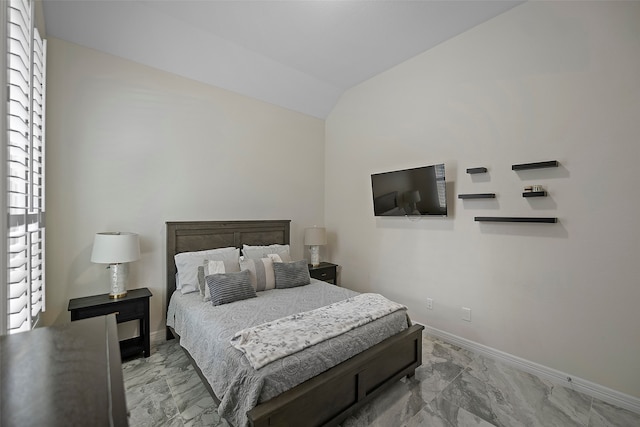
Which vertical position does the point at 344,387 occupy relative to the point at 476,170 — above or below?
below

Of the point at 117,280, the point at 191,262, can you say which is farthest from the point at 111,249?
the point at 191,262

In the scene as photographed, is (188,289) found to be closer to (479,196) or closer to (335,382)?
(335,382)

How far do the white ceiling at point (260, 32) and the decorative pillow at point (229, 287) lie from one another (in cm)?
243

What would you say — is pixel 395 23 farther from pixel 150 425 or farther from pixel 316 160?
pixel 150 425

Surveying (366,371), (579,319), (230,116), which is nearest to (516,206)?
(579,319)

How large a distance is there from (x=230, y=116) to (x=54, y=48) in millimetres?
1706

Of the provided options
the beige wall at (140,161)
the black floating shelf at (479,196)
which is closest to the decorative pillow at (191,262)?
the beige wall at (140,161)

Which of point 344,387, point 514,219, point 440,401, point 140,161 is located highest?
point 140,161

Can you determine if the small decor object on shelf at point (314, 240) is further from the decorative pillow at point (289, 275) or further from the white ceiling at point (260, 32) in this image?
the white ceiling at point (260, 32)

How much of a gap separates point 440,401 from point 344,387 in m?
0.88

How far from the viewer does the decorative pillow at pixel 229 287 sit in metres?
2.60

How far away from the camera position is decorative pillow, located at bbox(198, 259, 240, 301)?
9.12ft

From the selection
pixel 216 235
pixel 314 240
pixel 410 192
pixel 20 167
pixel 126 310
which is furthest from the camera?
pixel 314 240

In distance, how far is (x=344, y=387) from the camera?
188cm
